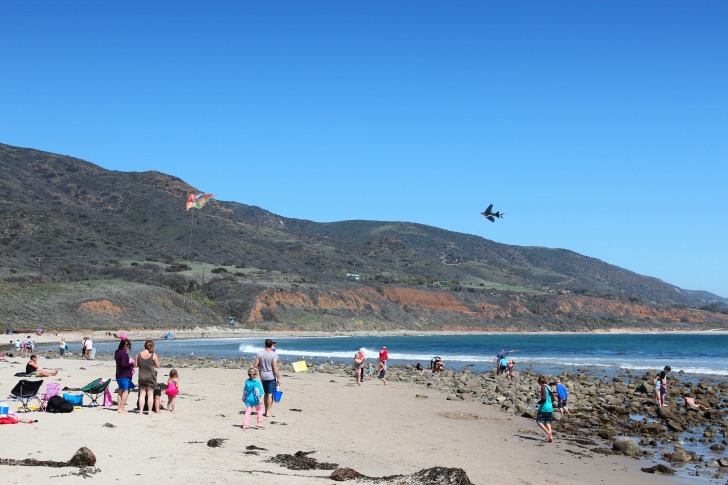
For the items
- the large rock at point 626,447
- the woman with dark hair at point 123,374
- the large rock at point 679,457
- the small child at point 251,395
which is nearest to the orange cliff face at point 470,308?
the woman with dark hair at point 123,374

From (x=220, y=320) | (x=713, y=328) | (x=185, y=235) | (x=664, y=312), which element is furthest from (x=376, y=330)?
(x=713, y=328)

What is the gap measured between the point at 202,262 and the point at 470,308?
50.3m

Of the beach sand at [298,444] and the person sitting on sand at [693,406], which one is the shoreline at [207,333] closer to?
the beach sand at [298,444]

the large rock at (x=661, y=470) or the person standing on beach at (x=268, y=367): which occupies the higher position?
the person standing on beach at (x=268, y=367)

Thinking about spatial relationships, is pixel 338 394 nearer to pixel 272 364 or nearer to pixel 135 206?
pixel 272 364

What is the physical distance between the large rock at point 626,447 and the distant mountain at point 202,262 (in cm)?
6636

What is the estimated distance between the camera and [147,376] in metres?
15.3

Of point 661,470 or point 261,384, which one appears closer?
point 661,470

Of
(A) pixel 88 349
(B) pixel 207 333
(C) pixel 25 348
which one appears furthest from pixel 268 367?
(B) pixel 207 333

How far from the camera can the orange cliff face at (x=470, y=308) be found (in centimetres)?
11294

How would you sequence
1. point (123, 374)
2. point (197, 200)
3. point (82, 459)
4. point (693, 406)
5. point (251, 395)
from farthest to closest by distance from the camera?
point (197, 200)
point (693, 406)
point (123, 374)
point (251, 395)
point (82, 459)

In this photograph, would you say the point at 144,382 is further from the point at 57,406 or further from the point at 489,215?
the point at 489,215

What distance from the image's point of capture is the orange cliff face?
4446 inches

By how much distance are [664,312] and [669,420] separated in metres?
157
